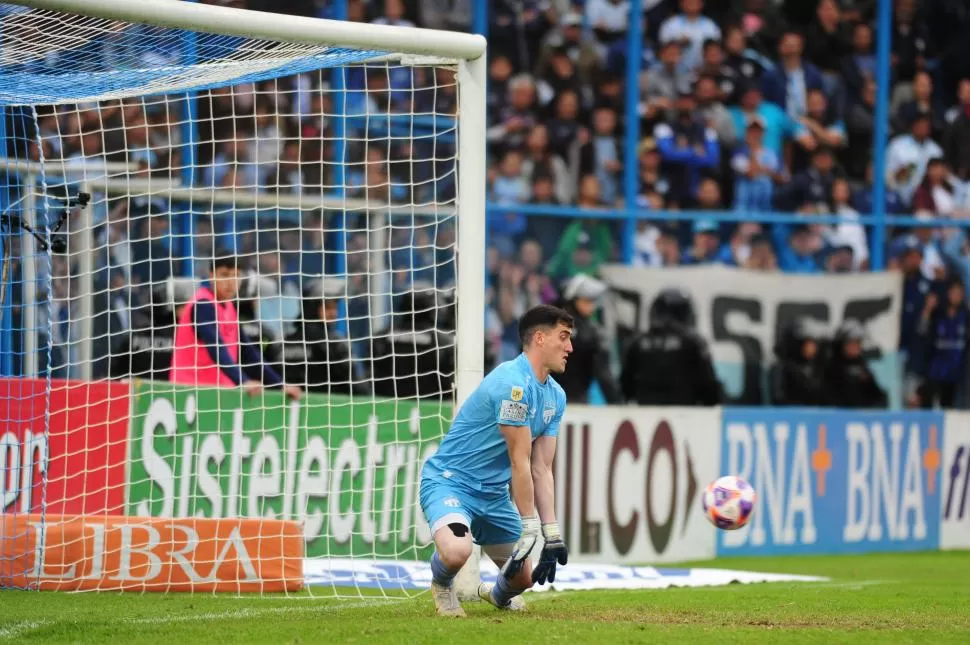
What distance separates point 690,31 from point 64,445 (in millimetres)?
9343

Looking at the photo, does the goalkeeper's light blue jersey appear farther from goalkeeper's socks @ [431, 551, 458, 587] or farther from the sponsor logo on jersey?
goalkeeper's socks @ [431, 551, 458, 587]

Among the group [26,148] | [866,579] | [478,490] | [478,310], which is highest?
[26,148]

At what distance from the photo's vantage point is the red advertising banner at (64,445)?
10.5 m

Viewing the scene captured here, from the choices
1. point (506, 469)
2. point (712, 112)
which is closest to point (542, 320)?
point (506, 469)

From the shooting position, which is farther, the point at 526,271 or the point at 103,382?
the point at 526,271

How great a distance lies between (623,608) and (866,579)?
4251 millimetres

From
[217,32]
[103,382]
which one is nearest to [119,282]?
[103,382]

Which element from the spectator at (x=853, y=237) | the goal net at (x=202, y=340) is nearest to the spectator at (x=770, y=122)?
the spectator at (x=853, y=237)

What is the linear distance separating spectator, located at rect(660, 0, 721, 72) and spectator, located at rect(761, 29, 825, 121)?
2.50ft

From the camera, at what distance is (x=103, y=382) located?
11062 millimetres

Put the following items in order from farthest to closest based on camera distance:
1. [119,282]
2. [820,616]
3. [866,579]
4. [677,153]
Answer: [677,153], [866,579], [119,282], [820,616]

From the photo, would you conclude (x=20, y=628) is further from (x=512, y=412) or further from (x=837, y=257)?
(x=837, y=257)

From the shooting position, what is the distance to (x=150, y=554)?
1005 centimetres

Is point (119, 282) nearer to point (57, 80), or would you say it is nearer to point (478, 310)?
point (57, 80)
